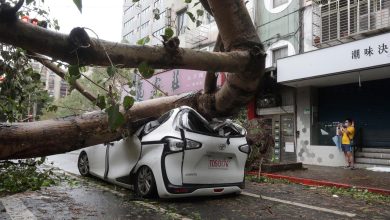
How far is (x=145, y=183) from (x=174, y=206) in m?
0.74

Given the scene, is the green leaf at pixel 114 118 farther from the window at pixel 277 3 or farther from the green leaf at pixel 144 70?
the window at pixel 277 3

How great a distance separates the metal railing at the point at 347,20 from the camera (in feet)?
43.3

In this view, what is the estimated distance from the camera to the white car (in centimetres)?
577

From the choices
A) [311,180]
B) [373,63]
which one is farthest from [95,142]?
[373,63]

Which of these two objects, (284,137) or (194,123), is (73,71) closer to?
(194,123)

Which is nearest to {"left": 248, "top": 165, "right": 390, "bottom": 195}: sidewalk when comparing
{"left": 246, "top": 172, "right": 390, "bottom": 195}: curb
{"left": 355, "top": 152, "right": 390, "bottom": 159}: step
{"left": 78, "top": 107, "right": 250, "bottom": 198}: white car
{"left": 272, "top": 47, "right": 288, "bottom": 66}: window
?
{"left": 246, "top": 172, "right": 390, "bottom": 195}: curb

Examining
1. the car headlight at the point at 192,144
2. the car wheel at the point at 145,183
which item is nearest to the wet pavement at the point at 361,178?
the car headlight at the point at 192,144

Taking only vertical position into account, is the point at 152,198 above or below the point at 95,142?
below

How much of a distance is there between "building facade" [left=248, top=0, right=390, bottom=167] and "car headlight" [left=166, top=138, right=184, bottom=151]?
8091mm

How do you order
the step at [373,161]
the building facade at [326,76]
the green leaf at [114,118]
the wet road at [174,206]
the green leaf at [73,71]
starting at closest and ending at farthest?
the green leaf at [114,118], the green leaf at [73,71], the wet road at [174,206], the building facade at [326,76], the step at [373,161]

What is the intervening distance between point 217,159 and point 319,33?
1083cm

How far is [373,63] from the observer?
11.6m

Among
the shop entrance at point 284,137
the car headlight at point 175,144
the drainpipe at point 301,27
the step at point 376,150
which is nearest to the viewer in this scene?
the car headlight at point 175,144

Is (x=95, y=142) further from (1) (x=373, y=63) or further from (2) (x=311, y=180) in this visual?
(1) (x=373, y=63)
